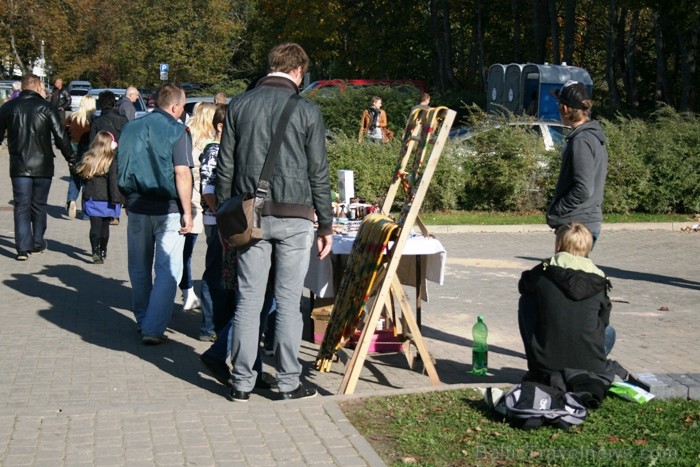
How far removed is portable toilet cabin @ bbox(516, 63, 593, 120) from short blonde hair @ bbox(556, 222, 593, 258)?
71.5ft

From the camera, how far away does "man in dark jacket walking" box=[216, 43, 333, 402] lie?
5957 mm

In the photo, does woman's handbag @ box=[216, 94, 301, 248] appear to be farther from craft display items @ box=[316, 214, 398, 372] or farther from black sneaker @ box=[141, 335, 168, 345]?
black sneaker @ box=[141, 335, 168, 345]

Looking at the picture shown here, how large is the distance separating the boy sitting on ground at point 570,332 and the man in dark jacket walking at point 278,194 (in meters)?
1.38

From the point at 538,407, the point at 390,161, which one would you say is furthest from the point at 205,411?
the point at 390,161

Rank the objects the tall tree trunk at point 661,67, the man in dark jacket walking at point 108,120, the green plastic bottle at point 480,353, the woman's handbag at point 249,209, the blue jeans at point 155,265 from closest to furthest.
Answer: the woman's handbag at point 249,209 < the green plastic bottle at point 480,353 < the blue jeans at point 155,265 < the man in dark jacket walking at point 108,120 < the tall tree trunk at point 661,67

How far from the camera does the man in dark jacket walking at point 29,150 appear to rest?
39.2ft

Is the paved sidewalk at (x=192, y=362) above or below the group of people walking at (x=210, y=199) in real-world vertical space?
below

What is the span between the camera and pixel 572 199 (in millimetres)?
6836

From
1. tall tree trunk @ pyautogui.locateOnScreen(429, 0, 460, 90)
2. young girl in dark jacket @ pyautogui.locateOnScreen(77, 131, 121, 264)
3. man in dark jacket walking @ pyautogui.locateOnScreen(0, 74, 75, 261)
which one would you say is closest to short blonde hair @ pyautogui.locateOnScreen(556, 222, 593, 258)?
young girl in dark jacket @ pyautogui.locateOnScreen(77, 131, 121, 264)

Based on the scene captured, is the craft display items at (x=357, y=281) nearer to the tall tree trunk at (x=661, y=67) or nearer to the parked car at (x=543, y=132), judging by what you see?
the parked car at (x=543, y=132)

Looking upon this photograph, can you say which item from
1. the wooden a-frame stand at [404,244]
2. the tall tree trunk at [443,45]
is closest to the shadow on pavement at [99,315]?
the wooden a-frame stand at [404,244]

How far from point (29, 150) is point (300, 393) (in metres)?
6.89

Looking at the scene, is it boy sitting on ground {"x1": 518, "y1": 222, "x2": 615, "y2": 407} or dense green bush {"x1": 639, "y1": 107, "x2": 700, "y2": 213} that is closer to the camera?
boy sitting on ground {"x1": 518, "y1": 222, "x2": 615, "y2": 407}

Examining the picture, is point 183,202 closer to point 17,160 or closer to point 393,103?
point 17,160
